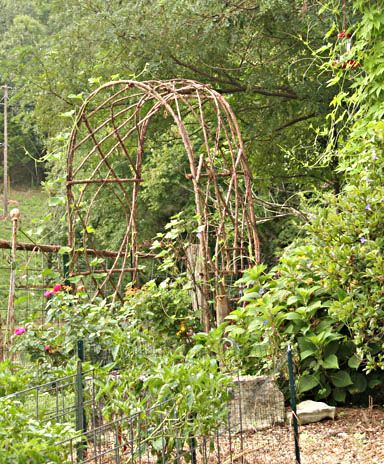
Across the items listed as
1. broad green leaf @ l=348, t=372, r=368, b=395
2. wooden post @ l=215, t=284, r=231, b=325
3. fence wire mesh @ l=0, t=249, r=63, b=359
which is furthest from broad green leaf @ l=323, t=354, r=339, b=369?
fence wire mesh @ l=0, t=249, r=63, b=359

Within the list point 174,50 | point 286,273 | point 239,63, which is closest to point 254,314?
point 286,273

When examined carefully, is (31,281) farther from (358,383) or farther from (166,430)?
(166,430)

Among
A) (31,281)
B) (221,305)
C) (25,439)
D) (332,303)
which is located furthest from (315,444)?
(31,281)

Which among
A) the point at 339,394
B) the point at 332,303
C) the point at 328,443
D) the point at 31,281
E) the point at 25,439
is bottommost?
the point at 328,443

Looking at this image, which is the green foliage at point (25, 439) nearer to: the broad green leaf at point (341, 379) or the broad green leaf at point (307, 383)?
the broad green leaf at point (307, 383)

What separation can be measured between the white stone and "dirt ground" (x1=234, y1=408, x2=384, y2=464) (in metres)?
0.04

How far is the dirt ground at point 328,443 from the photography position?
11.8 feet

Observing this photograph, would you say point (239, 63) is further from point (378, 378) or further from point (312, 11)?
point (378, 378)

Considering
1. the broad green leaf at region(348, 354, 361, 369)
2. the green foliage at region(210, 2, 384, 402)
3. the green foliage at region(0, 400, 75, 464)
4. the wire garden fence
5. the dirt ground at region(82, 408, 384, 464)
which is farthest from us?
the broad green leaf at region(348, 354, 361, 369)

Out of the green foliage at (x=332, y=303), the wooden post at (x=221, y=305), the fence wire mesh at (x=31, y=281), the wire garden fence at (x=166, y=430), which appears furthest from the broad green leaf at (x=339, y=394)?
the fence wire mesh at (x=31, y=281)

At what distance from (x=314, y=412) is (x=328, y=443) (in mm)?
361

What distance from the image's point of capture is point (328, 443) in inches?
158

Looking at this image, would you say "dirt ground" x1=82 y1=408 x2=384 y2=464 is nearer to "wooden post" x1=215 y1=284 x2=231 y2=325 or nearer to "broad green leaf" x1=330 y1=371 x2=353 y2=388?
"broad green leaf" x1=330 y1=371 x2=353 y2=388

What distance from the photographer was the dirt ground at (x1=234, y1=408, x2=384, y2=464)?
3.60m
